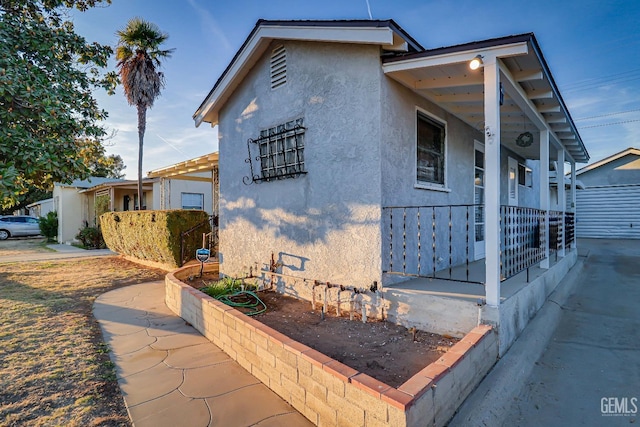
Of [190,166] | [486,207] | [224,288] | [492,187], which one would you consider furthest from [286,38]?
[190,166]

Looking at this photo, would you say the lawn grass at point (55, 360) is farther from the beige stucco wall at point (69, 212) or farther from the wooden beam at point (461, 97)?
the beige stucco wall at point (69, 212)

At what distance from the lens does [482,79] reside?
4.16 metres

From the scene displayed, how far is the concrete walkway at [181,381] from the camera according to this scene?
2.66m

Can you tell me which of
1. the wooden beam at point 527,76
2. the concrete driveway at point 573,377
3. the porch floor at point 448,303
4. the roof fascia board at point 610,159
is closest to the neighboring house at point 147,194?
the porch floor at point 448,303

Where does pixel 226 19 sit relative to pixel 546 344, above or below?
above

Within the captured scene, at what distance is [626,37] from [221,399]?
22494 millimetres

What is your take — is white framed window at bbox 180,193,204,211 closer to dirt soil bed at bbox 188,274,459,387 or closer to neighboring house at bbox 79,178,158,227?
neighboring house at bbox 79,178,158,227

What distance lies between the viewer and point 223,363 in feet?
12.1

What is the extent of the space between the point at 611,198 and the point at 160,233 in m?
21.4

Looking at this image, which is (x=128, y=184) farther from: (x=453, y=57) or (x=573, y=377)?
(x=573, y=377)

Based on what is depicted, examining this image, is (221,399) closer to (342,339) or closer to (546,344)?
(342,339)

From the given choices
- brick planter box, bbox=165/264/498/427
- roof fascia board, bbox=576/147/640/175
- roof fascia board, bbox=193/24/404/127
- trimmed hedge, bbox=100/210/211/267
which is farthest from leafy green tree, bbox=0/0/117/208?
roof fascia board, bbox=576/147/640/175

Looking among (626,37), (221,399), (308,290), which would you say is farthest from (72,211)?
(626,37)

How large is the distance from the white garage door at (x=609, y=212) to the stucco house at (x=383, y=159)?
1393 centimetres
